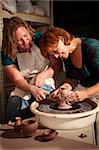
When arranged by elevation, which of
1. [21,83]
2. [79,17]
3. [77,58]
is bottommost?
[21,83]

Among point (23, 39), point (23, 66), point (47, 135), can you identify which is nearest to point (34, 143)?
point (47, 135)

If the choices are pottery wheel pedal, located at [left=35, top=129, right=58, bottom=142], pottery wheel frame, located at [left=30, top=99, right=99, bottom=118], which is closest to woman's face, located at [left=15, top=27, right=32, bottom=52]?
pottery wheel frame, located at [left=30, top=99, right=99, bottom=118]

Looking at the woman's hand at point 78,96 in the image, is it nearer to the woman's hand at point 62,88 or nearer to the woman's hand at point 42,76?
the woman's hand at point 62,88

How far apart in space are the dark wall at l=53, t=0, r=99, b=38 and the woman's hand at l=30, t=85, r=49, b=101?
27 centimetres

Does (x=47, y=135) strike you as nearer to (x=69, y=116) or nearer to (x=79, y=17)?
(x=69, y=116)

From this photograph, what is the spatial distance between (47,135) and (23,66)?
0.29m

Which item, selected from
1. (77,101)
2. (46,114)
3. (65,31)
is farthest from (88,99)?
(65,31)

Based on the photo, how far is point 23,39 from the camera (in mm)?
1006

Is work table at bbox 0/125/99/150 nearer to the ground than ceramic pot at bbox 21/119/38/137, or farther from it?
nearer to the ground

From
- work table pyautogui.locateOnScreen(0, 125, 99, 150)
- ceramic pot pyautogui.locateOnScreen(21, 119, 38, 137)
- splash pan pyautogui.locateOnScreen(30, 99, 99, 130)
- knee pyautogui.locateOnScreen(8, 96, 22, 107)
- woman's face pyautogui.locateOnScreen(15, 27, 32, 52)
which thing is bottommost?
work table pyautogui.locateOnScreen(0, 125, 99, 150)

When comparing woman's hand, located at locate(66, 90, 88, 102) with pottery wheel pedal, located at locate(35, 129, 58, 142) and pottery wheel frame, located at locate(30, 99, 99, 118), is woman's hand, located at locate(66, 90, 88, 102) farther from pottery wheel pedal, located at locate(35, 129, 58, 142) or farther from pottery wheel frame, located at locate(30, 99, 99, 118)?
pottery wheel pedal, located at locate(35, 129, 58, 142)

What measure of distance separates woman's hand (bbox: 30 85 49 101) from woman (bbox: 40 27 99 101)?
0.13ft

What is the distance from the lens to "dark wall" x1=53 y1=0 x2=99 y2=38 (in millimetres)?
997

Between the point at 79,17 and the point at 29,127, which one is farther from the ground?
the point at 79,17
